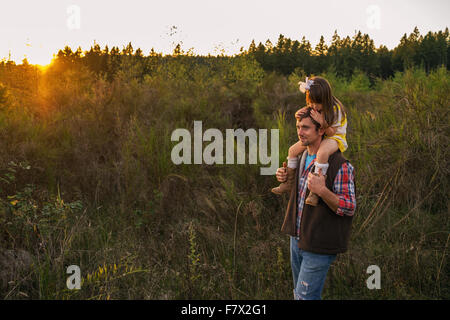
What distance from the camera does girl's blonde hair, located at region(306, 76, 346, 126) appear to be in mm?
1862

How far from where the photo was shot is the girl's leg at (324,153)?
1.84 meters

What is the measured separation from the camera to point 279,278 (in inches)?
128

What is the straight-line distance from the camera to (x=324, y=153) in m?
1.84

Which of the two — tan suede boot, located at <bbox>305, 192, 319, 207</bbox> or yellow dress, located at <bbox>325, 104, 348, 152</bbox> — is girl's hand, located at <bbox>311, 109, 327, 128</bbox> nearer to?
yellow dress, located at <bbox>325, 104, 348, 152</bbox>

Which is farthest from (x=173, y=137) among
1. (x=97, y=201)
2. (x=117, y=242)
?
(x=117, y=242)

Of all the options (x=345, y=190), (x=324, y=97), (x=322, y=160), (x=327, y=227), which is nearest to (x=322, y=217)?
(x=327, y=227)

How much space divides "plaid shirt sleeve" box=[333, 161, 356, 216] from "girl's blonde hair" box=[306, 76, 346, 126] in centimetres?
30

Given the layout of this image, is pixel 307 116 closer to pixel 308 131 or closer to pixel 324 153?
pixel 308 131

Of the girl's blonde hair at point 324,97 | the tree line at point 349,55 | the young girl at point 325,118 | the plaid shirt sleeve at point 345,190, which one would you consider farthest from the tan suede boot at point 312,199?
the tree line at point 349,55

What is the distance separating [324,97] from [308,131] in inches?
8.7

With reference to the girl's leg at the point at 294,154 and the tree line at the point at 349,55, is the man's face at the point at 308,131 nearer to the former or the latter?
the girl's leg at the point at 294,154

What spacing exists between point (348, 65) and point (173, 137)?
6364 centimetres

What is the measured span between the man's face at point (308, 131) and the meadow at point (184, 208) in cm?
166
